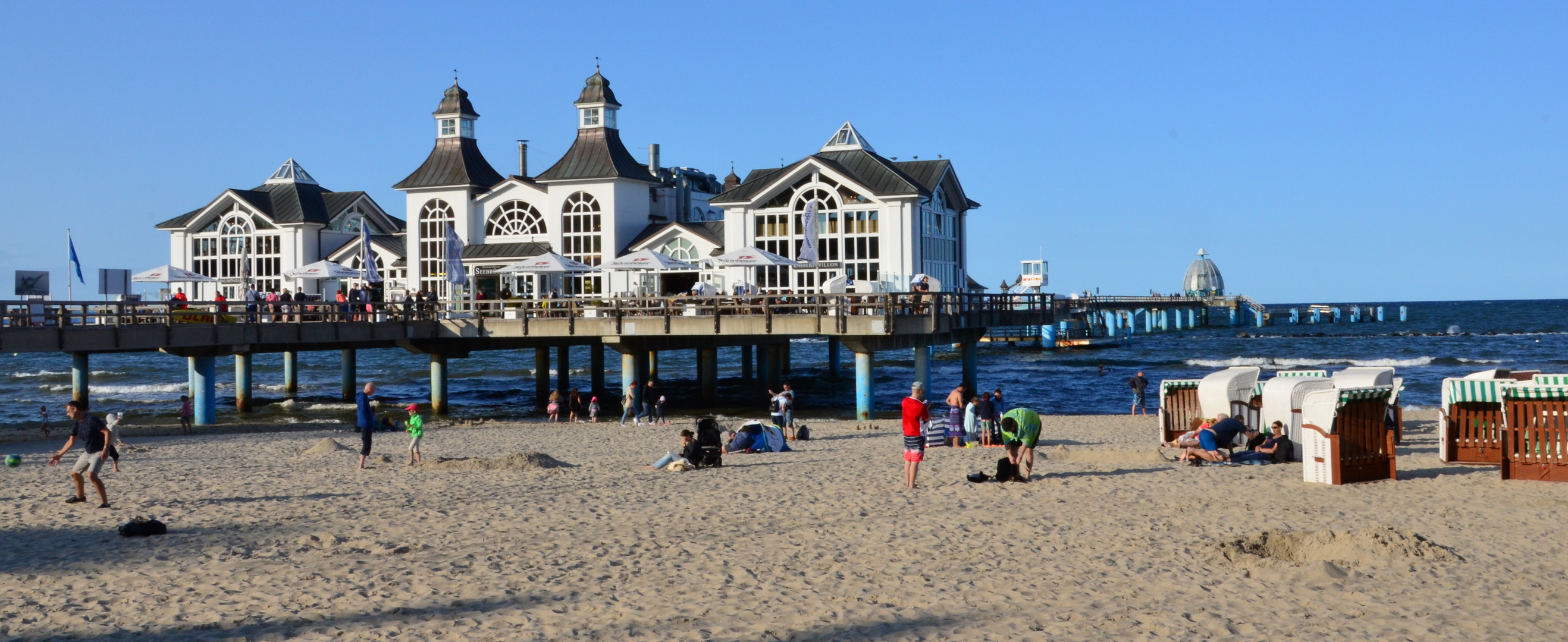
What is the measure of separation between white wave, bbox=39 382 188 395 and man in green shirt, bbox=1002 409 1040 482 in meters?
38.1

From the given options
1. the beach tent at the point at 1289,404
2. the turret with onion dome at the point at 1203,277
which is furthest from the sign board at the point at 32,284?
the turret with onion dome at the point at 1203,277

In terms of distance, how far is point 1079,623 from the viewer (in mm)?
8391

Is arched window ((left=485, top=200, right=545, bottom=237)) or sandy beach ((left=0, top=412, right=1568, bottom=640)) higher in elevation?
arched window ((left=485, top=200, right=545, bottom=237))

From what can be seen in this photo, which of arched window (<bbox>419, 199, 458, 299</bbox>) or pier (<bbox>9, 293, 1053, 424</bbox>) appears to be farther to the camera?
arched window (<bbox>419, 199, 458, 299</bbox>)

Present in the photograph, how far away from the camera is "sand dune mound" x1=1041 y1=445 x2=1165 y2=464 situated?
657 inches

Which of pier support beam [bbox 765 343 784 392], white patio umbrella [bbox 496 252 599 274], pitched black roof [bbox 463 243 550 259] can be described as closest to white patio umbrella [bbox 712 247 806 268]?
white patio umbrella [bbox 496 252 599 274]

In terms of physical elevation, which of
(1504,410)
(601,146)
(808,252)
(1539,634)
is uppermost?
(601,146)

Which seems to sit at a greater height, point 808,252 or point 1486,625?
point 808,252

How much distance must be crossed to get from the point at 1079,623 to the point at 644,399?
Result: 67.3 ft

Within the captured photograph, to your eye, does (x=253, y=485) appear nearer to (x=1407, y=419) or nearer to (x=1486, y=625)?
(x=1486, y=625)

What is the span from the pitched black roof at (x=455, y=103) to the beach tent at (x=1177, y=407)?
29714 millimetres

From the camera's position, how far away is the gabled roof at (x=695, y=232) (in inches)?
1513

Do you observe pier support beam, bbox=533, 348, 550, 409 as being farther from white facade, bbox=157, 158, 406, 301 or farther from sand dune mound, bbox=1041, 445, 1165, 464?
sand dune mound, bbox=1041, 445, 1165, 464

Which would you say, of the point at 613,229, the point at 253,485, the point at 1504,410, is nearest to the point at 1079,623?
the point at 1504,410
